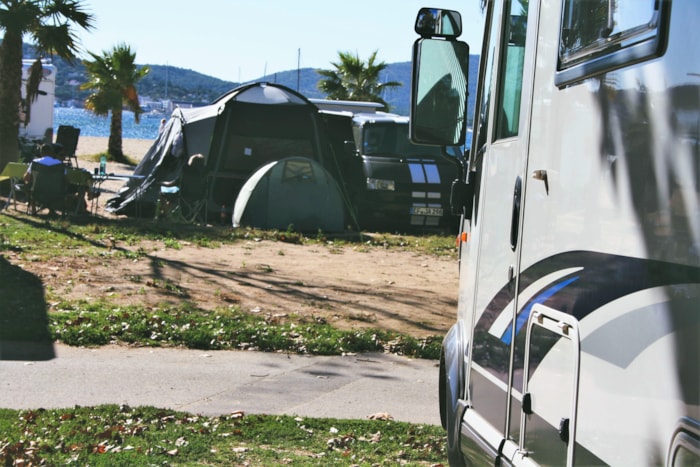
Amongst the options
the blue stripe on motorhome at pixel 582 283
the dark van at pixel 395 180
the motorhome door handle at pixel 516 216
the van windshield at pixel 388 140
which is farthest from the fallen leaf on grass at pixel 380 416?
the van windshield at pixel 388 140

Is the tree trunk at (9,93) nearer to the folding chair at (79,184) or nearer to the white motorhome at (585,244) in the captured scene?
the folding chair at (79,184)

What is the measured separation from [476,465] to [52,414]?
340 centimetres

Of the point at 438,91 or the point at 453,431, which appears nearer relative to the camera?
the point at 453,431

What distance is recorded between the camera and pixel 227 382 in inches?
291

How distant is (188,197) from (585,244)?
50.0 ft

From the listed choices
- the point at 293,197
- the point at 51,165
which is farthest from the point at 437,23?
the point at 51,165

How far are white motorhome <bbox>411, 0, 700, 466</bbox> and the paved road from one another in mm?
2671

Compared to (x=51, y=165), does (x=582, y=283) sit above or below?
above

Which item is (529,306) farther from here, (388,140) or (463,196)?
(388,140)

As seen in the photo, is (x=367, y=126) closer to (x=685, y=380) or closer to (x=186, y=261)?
(x=186, y=261)

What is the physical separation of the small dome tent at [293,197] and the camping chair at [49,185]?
3.17 meters

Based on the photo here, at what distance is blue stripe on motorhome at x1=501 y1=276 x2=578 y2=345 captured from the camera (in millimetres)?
2981

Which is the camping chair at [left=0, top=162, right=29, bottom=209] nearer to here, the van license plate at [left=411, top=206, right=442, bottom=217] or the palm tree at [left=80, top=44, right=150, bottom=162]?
the van license plate at [left=411, top=206, right=442, bottom=217]

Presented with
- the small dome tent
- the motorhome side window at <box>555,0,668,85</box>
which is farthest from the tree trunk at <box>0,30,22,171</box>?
the motorhome side window at <box>555,0,668,85</box>
